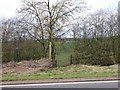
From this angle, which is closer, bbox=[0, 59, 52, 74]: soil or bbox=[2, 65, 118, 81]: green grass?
bbox=[2, 65, 118, 81]: green grass

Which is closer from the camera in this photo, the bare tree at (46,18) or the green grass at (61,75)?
the green grass at (61,75)

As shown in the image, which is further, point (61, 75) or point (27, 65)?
point (27, 65)

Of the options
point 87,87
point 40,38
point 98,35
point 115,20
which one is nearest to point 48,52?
point 40,38

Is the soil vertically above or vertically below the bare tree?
below

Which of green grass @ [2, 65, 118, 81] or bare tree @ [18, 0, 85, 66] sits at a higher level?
bare tree @ [18, 0, 85, 66]

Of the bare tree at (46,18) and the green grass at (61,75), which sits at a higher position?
the bare tree at (46,18)

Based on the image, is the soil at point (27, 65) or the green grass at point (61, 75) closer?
the green grass at point (61, 75)

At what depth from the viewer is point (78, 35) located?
19.6m

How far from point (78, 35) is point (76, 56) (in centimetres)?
165

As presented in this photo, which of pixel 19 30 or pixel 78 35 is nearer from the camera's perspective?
pixel 78 35

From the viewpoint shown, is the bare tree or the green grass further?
the bare tree

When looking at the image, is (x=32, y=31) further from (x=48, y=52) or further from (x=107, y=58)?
(x=107, y=58)

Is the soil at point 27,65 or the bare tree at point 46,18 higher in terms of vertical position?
the bare tree at point 46,18

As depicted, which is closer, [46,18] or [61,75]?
[61,75]
